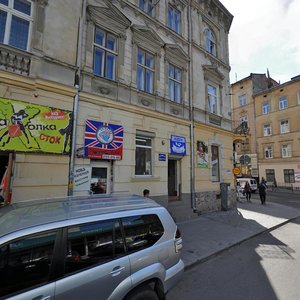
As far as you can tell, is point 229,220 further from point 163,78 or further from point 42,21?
point 42,21

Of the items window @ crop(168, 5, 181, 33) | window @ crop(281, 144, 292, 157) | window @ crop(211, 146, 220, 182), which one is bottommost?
window @ crop(211, 146, 220, 182)

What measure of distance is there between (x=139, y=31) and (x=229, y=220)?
9167mm

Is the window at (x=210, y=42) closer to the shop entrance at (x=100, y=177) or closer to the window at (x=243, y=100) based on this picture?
the shop entrance at (x=100, y=177)

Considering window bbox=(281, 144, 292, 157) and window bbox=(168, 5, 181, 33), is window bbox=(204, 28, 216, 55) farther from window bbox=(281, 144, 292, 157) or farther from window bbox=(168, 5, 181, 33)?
window bbox=(281, 144, 292, 157)

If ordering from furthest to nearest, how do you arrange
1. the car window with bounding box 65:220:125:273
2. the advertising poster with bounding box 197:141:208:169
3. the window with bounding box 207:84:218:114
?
the window with bounding box 207:84:218:114 → the advertising poster with bounding box 197:141:208:169 → the car window with bounding box 65:220:125:273

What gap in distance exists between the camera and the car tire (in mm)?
2746

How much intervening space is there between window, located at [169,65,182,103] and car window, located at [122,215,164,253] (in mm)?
8385

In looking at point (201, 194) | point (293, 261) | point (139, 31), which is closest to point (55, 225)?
point (293, 261)

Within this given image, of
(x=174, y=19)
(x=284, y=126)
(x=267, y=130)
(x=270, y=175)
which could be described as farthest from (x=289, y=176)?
(x=174, y=19)

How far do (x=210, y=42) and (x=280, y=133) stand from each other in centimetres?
2307

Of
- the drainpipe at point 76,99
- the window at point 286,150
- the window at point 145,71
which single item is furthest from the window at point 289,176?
the drainpipe at point 76,99

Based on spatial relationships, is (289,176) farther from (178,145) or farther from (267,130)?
(178,145)

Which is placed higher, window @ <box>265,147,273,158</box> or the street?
window @ <box>265,147,273,158</box>

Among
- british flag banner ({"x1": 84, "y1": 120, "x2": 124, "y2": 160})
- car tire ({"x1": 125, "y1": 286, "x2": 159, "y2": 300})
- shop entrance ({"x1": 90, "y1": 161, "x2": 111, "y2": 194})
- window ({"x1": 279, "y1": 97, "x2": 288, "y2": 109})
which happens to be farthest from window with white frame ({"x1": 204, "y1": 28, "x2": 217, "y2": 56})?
window ({"x1": 279, "y1": 97, "x2": 288, "y2": 109})
